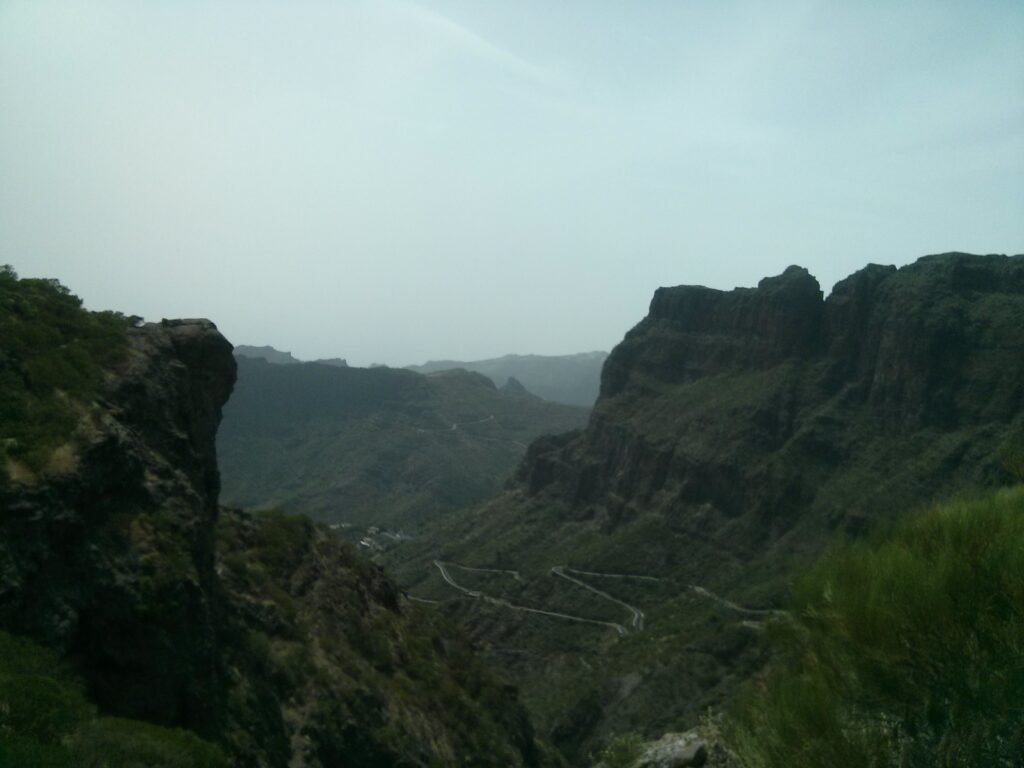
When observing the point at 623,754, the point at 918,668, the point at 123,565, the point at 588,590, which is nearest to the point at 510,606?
the point at 588,590

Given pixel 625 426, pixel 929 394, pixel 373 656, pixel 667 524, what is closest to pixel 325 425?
pixel 625 426

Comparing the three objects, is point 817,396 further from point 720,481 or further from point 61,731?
point 61,731

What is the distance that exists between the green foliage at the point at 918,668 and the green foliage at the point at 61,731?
702 cm

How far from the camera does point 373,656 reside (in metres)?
26.6

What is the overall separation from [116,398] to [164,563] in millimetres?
4730

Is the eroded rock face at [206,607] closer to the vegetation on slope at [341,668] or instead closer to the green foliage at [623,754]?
the vegetation on slope at [341,668]

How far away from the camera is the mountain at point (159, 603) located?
12367mm

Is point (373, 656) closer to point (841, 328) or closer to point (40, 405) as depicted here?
point (40, 405)

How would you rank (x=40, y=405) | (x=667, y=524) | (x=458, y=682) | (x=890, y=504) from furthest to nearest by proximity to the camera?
(x=667, y=524) < (x=890, y=504) < (x=458, y=682) < (x=40, y=405)

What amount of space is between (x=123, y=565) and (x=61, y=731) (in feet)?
19.2

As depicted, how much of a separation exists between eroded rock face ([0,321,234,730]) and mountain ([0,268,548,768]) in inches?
1.4

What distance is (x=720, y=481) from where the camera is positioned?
8531 centimetres

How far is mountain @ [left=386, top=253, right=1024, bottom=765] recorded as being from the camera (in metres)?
56.3

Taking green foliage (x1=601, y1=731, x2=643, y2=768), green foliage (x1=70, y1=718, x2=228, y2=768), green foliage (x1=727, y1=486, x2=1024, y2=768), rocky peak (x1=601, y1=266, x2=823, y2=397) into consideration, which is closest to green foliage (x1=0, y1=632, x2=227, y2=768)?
green foliage (x1=70, y1=718, x2=228, y2=768)
